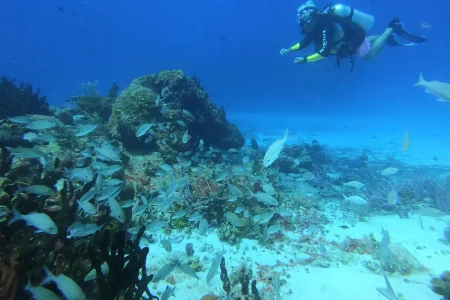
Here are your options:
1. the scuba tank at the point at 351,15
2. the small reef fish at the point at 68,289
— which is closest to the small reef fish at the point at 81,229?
the small reef fish at the point at 68,289

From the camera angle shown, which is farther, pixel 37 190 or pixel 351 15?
pixel 351 15

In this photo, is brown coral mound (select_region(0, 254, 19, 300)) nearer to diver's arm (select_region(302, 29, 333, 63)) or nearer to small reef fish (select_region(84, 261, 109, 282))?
small reef fish (select_region(84, 261, 109, 282))

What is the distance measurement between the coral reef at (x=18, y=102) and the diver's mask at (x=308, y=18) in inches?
521

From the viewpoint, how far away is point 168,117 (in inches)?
438

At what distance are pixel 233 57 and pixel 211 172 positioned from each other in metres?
103

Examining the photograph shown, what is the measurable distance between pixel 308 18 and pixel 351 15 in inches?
71.2

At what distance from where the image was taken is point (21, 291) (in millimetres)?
2646

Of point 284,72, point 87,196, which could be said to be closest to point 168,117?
point 87,196

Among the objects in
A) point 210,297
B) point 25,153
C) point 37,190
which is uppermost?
point 25,153

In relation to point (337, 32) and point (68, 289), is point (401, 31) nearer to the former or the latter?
point (337, 32)

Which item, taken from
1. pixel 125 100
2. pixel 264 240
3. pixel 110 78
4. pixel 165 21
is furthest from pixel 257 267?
pixel 165 21

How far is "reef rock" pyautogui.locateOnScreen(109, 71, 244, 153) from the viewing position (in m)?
10.1

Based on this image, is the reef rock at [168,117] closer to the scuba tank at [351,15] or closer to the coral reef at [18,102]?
the coral reef at [18,102]

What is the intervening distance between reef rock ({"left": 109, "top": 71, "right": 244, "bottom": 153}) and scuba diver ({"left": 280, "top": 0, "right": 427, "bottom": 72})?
547 centimetres
